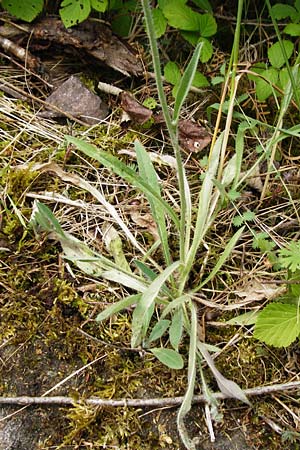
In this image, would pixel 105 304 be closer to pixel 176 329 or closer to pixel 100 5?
pixel 176 329

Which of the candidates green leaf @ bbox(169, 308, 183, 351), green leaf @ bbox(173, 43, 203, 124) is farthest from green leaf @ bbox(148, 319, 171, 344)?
green leaf @ bbox(173, 43, 203, 124)

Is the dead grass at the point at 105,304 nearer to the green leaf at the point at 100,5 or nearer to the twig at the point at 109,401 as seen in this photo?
the twig at the point at 109,401

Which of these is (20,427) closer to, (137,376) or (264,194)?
(137,376)

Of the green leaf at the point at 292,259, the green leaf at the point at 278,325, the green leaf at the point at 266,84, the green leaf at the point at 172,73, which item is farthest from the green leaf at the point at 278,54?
the green leaf at the point at 278,325

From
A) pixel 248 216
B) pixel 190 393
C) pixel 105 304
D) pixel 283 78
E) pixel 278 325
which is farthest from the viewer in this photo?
pixel 283 78

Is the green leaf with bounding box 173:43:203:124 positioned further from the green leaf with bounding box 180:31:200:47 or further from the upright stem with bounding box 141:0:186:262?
the green leaf with bounding box 180:31:200:47

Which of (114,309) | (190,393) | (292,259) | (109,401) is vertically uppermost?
A: (292,259)

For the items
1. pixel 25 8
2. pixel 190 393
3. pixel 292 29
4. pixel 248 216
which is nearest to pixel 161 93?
pixel 248 216
